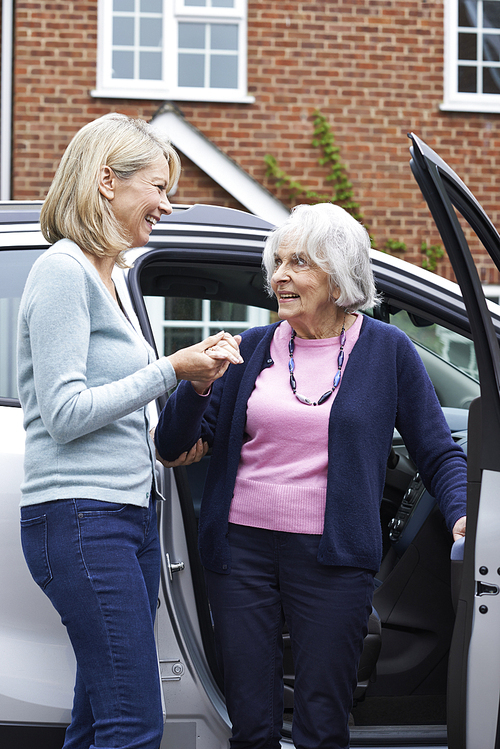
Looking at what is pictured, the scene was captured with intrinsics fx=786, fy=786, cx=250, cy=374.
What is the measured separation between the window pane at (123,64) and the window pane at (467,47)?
3071mm

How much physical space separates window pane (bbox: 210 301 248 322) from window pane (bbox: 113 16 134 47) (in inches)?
198

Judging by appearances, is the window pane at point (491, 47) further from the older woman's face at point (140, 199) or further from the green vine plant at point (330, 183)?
the older woman's face at point (140, 199)

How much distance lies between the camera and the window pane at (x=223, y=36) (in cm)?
721

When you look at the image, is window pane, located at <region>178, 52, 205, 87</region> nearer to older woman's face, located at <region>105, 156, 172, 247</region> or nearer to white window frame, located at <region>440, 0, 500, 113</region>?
white window frame, located at <region>440, 0, 500, 113</region>

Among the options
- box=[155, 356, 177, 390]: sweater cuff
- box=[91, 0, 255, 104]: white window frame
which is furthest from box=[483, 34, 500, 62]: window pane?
box=[155, 356, 177, 390]: sweater cuff

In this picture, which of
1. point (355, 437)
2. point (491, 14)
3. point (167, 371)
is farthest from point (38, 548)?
point (491, 14)

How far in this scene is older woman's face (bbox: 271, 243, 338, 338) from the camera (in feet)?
6.29

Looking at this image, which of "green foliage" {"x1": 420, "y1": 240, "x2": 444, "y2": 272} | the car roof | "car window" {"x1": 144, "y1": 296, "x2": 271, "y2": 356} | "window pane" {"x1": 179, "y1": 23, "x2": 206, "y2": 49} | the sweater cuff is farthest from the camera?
"window pane" {"x1": 179, "y1": 23, "x2": 206, "y2": 49}

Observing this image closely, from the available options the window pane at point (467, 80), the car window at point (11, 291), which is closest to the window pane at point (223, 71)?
the window pane at point (467, 80)

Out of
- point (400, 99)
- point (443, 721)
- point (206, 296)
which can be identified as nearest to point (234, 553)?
point (443, 721)

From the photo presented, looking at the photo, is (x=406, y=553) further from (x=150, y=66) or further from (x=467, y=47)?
(x=467, y=47)

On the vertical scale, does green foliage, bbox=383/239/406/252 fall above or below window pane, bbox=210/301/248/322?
above

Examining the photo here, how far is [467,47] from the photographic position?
743 cm

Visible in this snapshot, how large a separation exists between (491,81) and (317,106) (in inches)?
69.3
